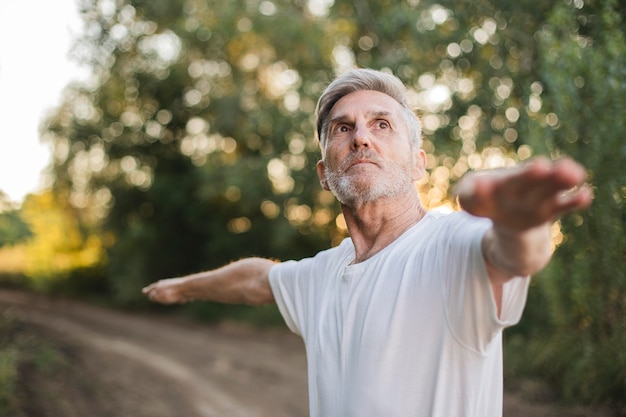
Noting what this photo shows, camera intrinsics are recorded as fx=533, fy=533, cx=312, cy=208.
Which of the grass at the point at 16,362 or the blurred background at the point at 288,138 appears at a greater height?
the blurred background at the point at 288,138

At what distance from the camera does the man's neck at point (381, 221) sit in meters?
1.98

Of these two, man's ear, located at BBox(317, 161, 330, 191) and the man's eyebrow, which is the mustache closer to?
the man's eyebrow

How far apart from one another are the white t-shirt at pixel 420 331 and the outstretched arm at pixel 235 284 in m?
0.76

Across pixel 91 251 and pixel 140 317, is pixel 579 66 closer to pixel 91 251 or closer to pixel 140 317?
pixel 140 317

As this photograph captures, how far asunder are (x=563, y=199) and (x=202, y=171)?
42.6 feet

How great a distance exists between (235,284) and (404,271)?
4.06ft

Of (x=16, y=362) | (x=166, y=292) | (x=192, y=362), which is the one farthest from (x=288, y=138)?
(x=166, y=292)

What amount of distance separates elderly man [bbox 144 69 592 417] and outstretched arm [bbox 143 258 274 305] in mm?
105

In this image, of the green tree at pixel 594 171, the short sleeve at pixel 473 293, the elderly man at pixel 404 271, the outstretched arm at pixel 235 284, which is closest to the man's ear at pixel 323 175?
the elderly man at pixel 404 271

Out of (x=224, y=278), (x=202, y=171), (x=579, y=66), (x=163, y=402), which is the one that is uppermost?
(x=202, y=171)

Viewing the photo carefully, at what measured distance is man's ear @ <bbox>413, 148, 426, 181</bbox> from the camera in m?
2.16

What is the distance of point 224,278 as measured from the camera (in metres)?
2.68

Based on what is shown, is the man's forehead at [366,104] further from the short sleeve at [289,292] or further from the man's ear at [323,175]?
the short sleeve at [289,292]

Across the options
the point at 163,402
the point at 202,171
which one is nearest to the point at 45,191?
the point at 202,171
